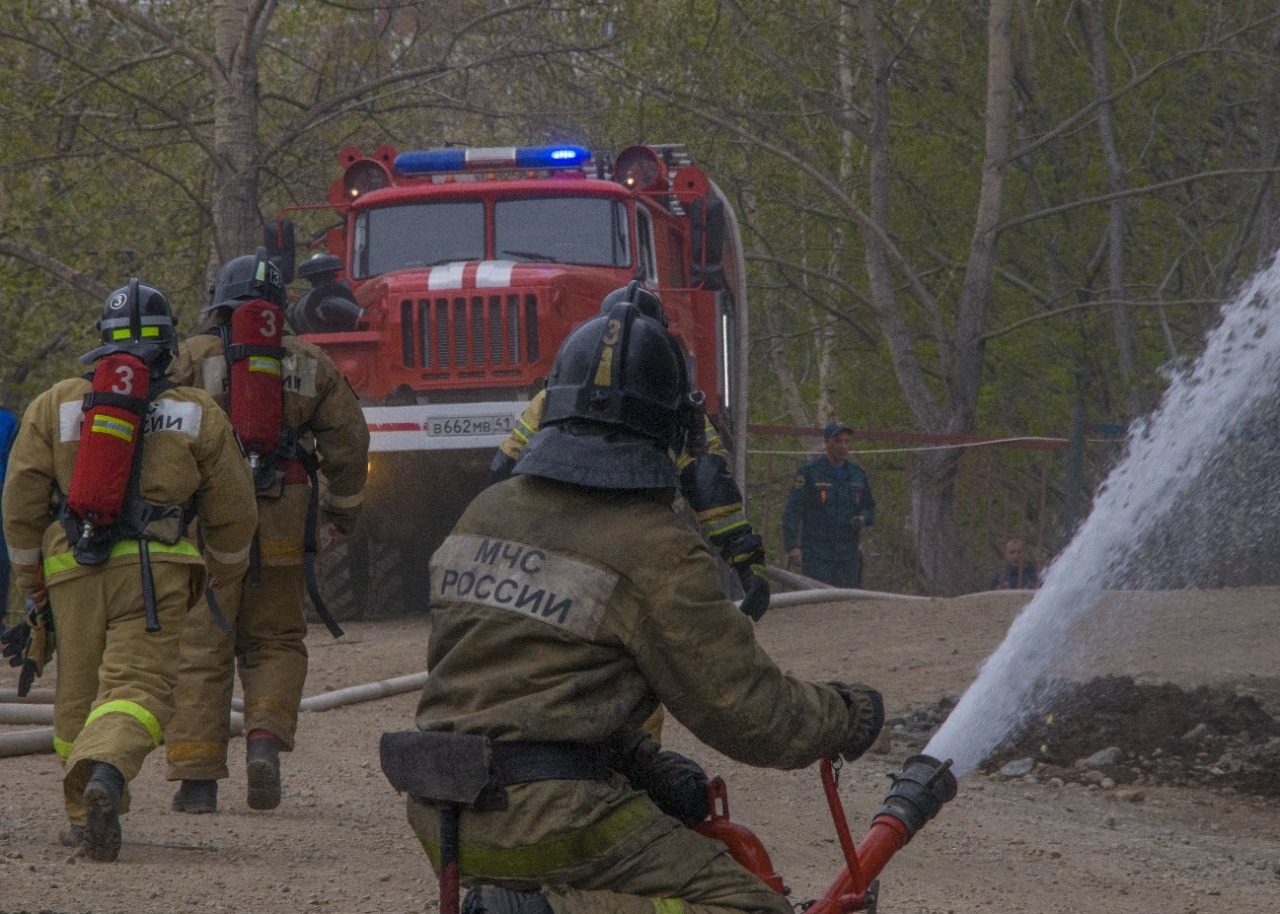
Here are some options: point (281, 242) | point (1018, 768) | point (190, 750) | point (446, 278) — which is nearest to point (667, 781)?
point (190, 750)

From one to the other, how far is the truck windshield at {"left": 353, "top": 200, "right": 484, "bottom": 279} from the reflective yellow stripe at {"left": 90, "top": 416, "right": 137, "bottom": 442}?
5815 mm

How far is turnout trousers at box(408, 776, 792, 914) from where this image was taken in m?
2.85

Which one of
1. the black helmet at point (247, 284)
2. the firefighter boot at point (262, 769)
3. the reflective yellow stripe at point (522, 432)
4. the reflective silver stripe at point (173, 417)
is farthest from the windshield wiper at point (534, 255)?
the reflective silver stripe at point (173, 417)

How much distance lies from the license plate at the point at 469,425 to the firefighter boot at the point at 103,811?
542cm

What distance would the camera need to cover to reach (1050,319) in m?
17.5

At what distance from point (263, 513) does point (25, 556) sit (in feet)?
3.08

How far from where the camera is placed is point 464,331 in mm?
10227

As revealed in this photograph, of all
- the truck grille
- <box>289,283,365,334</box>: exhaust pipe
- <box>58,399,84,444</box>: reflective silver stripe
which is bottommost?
<box>58,399,84,444</box>: reflective silver stripe

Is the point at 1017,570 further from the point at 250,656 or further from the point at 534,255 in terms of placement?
the point at 250,656

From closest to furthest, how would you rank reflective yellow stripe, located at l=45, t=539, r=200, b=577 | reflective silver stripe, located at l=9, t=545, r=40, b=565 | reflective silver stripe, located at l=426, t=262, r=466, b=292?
reflective yellow stripe, located at l=45, t=539, r=200, b=577 < reflective silver stripe, located at l=9, t=545, r=40, b=565 < reflective silver stripe, located at l=426, t=262, r=466, b=292

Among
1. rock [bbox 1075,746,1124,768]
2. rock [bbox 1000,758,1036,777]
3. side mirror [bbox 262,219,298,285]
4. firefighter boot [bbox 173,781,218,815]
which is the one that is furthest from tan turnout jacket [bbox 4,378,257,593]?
side mirror [bbox 262,219,298,285]

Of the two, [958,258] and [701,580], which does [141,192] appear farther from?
[701,580]

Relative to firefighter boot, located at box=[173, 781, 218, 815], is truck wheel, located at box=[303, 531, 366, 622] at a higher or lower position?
higher

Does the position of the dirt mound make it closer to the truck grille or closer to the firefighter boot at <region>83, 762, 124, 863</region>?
the truck grille
